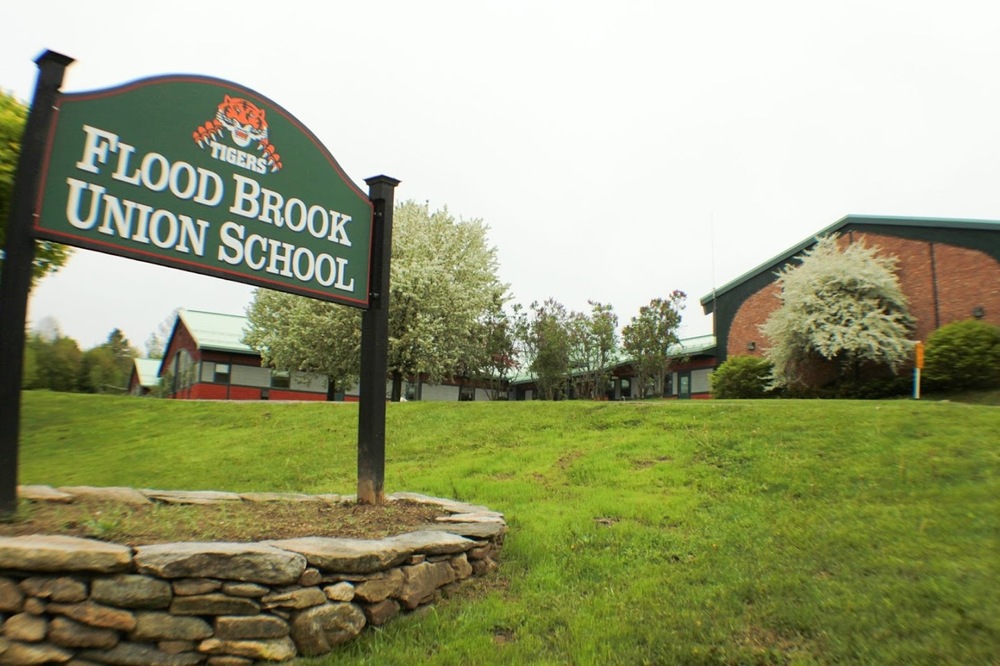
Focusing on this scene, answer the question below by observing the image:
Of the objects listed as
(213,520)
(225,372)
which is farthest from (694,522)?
(225,372)

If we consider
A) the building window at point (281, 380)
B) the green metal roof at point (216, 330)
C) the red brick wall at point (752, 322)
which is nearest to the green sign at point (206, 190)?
the red brick wall at point (752, 322)

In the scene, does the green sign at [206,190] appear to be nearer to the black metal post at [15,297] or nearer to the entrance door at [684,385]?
the black metal post at [15,297]

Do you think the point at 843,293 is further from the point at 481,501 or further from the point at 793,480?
the point at 481,501

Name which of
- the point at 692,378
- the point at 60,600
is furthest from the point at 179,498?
the point at 692,378

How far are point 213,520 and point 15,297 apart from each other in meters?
2.28

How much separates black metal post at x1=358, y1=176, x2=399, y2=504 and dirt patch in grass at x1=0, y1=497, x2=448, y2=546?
31 cm

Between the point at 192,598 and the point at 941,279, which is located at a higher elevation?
the point at 941,279

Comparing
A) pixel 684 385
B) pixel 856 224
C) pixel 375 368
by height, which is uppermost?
pixel 856 224

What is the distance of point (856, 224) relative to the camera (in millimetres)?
24453

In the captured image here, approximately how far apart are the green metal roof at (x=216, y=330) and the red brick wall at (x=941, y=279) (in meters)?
30.0

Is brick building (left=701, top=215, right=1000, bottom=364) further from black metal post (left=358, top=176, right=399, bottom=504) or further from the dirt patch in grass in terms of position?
the dirt patch in grass

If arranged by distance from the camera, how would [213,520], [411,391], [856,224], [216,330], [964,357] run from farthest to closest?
[411,391] < [216,330] < [856,224] < [964,357] < [213,520]

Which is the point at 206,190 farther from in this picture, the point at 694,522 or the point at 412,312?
the point at 412,312

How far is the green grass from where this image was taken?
4.37 meters
